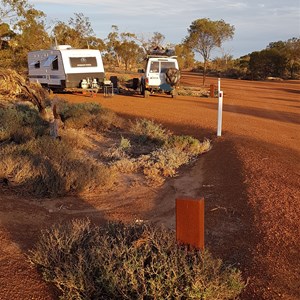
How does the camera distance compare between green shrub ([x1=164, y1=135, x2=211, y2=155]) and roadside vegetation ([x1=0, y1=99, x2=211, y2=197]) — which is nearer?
roadside vegetation ([x1=0, y1=99, x2=211, y2=197])

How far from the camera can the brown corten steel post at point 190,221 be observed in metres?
3.65

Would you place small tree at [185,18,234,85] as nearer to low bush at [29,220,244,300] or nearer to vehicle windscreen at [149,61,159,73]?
vehicle windscreen at [149,61,159,73]

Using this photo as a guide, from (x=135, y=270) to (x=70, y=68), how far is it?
21.4 metres

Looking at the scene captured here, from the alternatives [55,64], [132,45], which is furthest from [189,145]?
[132,45]

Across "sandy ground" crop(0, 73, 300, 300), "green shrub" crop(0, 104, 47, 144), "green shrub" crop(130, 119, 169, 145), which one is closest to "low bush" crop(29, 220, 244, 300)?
"sandy ground" crop(0, 73, 300, 300)

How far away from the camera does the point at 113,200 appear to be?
6.95 metres

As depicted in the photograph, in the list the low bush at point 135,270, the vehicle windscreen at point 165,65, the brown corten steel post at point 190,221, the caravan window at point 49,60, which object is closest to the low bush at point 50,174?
the low bush at point 135,270

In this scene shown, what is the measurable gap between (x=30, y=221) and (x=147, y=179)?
302 centimetres

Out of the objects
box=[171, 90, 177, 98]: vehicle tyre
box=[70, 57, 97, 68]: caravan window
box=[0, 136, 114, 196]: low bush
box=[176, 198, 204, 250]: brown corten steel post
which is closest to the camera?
box=[176, 198, 204, 250]: brown corten steel post

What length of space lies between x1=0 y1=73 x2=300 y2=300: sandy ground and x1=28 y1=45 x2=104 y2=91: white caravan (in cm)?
1483

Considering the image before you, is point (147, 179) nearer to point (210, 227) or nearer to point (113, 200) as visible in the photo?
point (113, 200)

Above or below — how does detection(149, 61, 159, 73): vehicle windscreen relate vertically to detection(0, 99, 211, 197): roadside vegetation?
above

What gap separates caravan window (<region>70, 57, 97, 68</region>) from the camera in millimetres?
23859

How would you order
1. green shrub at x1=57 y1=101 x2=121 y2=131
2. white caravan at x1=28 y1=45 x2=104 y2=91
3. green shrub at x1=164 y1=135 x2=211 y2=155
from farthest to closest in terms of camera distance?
white caravan at x1=28 y1=45 x2=104 y2=91, green shrub at x1=57 y1=101 x2=121 y2=131, green shrub at x1=164 y1=135 x2=211 y2=155
